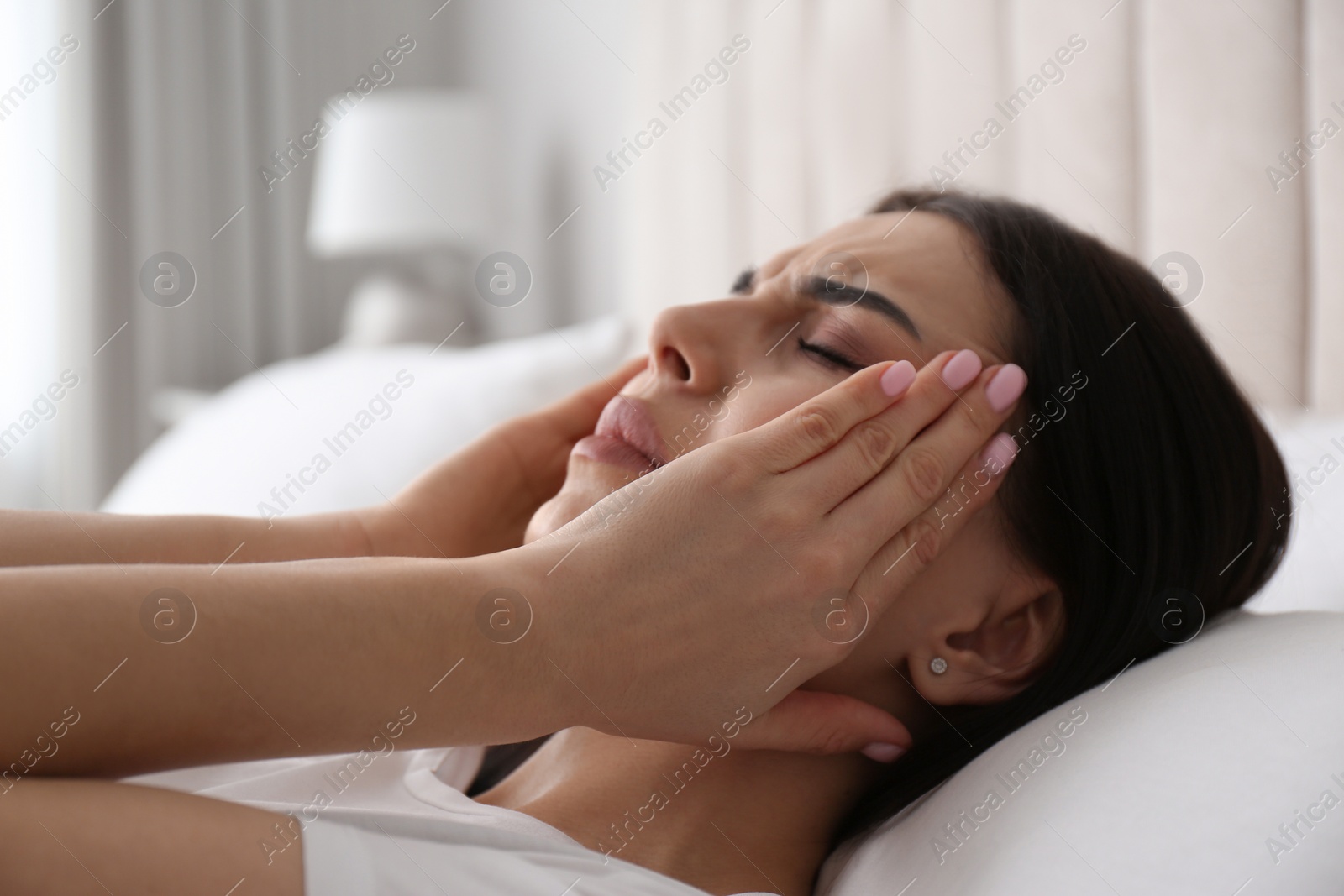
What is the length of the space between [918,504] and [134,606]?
0.51 meters

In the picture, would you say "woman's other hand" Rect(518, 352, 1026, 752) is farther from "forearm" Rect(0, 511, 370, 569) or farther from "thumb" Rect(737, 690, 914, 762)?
"forearm" Rect(0, 511, 370, 569)

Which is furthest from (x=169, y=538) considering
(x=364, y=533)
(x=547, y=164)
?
(x=547, y=164)

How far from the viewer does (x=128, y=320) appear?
3008 millimetres

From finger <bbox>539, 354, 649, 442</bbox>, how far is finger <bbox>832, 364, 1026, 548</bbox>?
1.55ft

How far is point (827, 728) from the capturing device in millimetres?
771

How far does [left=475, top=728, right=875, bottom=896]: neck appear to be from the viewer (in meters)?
0.78

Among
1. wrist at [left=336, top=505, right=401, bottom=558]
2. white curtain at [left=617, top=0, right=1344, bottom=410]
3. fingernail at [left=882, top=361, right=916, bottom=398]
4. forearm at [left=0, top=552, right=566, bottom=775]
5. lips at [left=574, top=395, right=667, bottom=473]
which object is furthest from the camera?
white curtain at [left=617, top=0, right=1344, bottom=410]

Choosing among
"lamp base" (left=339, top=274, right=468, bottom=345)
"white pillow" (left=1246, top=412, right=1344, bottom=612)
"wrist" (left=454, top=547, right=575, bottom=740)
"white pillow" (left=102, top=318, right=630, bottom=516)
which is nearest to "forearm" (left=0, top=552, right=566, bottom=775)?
"wrist" (left=454, top=547, right=575, bottom=740)

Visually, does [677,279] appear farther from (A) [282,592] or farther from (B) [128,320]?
(B) [128,320]

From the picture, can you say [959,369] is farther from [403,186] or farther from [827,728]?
[403,186]

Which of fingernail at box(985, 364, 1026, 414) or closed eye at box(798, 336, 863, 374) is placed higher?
closed eye at box(798, 336, 863, 374)

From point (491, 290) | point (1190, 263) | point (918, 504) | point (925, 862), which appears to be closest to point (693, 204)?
point (1190, 263)

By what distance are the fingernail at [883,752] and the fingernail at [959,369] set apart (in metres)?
0.31

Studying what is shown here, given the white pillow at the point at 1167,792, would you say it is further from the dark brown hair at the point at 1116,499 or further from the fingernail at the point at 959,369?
the fingernail at the point at 959,369
